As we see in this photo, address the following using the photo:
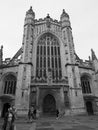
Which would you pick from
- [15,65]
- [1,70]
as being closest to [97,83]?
[15,65]

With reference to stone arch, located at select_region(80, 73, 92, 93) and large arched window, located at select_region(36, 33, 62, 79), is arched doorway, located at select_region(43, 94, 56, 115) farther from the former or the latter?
stone arch, located at select_region(80, 73, 92, 93)

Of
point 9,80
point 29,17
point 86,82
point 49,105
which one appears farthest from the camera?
point 29,17

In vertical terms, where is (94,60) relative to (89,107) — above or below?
above

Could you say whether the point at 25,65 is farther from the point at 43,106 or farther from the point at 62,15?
the point at 62,15

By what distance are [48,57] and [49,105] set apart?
10.0m

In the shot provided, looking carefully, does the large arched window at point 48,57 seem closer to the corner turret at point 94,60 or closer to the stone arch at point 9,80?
the stone arch at point 9,80

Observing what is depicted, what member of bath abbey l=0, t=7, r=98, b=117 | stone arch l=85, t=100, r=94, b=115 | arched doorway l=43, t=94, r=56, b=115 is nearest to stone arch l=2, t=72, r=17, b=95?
bath abbey l=0, t=7, r=98, b=117

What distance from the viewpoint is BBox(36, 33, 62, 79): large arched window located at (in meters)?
23.1

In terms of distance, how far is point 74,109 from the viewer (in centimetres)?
1905

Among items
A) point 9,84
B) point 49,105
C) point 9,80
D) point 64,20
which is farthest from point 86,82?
point 64,20

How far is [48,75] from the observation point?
21406mm

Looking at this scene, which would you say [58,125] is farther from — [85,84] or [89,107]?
[85,84]

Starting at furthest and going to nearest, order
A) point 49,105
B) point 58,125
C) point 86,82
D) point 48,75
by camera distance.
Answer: point 86,82 → point 48,75 → point 49,105 → point 58,125

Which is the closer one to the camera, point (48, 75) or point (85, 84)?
point (48, 75)
